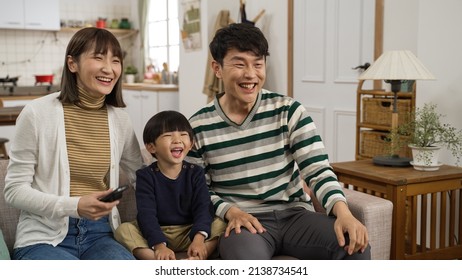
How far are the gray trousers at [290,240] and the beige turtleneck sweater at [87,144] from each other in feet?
1.32

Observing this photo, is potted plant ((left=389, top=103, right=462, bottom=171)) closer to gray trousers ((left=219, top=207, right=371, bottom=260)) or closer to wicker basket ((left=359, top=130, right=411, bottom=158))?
wicker basket ((left=359, top=130, right=411, bottom=158))

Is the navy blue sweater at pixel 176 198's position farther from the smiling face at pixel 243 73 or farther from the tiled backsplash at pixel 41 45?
the tiled backsplash at pixel 41 45

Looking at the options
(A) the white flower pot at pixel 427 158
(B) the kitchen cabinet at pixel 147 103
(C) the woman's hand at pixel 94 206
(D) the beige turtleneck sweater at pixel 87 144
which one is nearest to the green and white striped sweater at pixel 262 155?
(D) the beige turtleneck sweater at pixel 87 144

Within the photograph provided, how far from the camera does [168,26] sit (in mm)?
6645

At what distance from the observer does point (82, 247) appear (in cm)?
161

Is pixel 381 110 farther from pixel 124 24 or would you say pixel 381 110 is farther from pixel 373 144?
pixel 124 24

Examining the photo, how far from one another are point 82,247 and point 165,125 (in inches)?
16.2

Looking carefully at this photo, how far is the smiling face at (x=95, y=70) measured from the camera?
1615 millimetres

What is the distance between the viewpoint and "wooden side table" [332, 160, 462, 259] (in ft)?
7.42

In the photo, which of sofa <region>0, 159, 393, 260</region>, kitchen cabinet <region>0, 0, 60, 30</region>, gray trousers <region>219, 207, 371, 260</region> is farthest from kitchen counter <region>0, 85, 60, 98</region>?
gray trousers <region>219, 207, 371, 260</region>

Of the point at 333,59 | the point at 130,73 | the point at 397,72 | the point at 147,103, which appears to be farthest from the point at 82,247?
the point at 130,73

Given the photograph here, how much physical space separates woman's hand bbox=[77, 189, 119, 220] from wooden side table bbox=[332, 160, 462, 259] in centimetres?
118

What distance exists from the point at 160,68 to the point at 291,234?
17.7 ft

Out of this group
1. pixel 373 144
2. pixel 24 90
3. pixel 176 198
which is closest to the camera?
pixel 176 198
